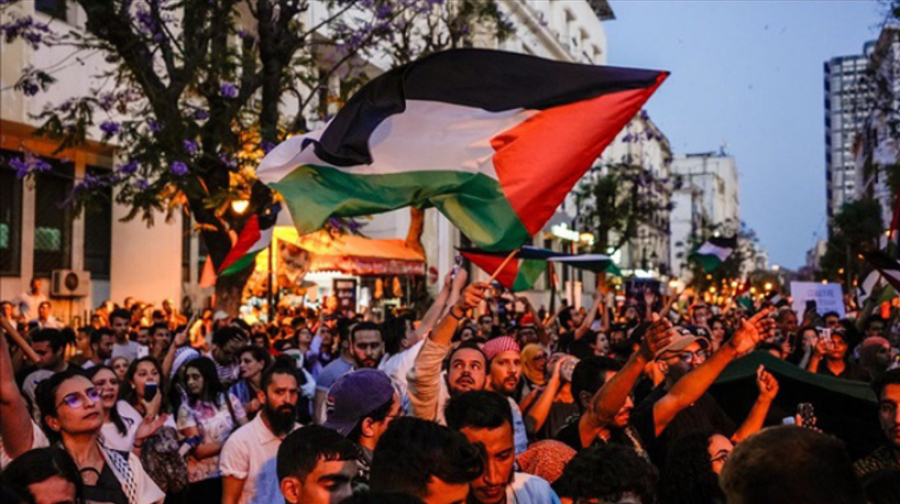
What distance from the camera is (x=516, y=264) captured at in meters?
11.9

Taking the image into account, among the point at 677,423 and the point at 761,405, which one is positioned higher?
the point at 761,405

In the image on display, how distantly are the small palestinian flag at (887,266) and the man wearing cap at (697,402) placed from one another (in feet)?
13.2

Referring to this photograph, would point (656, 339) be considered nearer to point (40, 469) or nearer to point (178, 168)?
point (40, 469)

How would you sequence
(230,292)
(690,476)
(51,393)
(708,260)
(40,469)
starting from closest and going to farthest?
(40,469) < (690,476) < (51,393) < (230,292) < (708,260)

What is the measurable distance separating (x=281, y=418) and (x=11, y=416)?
1465mm

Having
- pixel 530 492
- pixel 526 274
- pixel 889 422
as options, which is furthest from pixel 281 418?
pixel 526 274

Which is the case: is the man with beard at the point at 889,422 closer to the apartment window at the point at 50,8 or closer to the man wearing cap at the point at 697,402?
the man wearing cap at the point at 697,402

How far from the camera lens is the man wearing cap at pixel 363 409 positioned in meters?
5.10

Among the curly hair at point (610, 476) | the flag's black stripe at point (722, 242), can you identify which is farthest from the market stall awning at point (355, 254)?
the curly hair at point (610, 476)

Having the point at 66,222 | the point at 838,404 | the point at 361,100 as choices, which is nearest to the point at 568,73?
the point at 361,100

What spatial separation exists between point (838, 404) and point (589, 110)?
253 centimetres

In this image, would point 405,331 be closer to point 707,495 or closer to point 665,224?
point 707,495

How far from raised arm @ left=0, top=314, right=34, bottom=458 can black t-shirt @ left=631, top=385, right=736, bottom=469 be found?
313cm

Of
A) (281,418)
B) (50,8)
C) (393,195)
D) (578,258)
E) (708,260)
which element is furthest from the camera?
(50,8)
